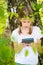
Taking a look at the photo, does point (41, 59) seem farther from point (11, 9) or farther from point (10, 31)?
point (11, 9)

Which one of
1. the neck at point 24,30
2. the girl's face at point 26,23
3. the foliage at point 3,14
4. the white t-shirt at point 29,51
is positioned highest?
the foliage at point 3,14

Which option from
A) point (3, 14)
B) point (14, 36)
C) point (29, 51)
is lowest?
point (29, 51)

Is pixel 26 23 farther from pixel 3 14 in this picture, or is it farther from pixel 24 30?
pixel 3 14

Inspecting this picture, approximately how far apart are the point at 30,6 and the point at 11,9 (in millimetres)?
132

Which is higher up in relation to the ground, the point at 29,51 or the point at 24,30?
the point at 24,30

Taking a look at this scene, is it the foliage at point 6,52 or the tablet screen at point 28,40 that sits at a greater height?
the tablet screen at point 28,40

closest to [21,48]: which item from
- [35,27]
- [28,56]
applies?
[28,56]

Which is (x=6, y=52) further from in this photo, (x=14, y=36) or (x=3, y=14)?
(x=3, y=14)

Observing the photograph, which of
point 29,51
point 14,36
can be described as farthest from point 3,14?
point 29,51

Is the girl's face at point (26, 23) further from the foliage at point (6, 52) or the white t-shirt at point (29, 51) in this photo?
the foliage at point (6, 52)

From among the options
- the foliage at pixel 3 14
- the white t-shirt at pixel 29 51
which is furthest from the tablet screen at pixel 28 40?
the foliage at pixel 3 14

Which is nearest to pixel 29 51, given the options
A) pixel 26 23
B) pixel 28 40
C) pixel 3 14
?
pixel 28 40

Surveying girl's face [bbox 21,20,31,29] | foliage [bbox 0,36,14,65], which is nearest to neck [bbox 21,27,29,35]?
girl's face [bbox 21,20,31,29]

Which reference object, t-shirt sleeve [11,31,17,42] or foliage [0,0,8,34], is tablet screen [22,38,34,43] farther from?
foliage [0,0,8,34]
